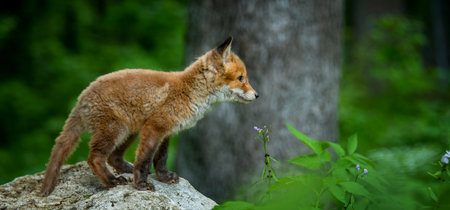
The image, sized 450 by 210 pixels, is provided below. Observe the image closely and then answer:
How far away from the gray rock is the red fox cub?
0.13m

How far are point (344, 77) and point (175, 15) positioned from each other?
24.0 feet

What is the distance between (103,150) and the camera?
3.43 m

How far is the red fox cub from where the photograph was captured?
343 cm

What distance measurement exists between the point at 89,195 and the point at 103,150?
16.4 inches

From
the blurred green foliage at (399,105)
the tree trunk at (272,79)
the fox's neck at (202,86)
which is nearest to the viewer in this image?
the fox's neck at (202,86)

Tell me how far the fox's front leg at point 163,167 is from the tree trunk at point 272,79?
6.21 ft

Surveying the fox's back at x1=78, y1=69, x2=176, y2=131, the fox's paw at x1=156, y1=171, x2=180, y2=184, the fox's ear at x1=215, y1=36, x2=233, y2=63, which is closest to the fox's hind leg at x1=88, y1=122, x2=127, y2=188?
the fox's back at x1=78, y1=69, x2=176, y2=131

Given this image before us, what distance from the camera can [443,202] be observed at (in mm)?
1927

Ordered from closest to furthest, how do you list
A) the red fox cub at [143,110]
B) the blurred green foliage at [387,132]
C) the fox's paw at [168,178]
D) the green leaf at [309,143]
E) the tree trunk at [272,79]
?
the blurred green foliage at [387,132] < the green leaf at [309,143] < the red fox cub at [143,110] < the fox's paw at [168,178] < the tree trunk at [272,79]

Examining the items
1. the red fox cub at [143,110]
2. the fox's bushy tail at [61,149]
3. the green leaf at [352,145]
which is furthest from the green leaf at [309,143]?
the fox's bushy tail at [61,149]

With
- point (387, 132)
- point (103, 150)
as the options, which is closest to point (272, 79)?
point (103, 150)

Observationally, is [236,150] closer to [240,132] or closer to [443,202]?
[240,132]

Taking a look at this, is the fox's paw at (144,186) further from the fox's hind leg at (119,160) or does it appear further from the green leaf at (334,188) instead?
the green leaf at (334,188)

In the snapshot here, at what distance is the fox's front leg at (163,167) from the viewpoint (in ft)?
12.0
